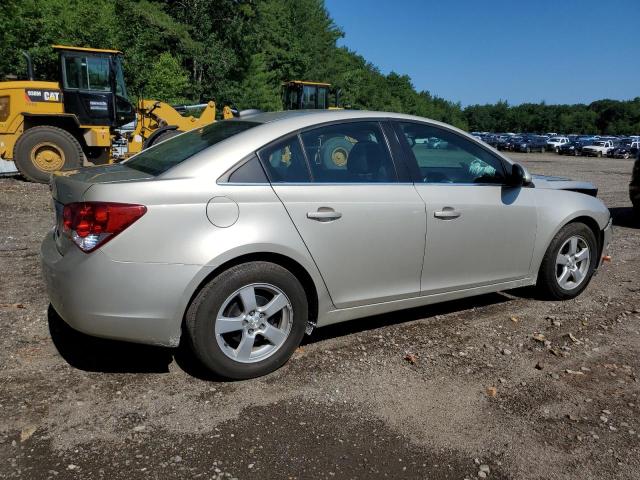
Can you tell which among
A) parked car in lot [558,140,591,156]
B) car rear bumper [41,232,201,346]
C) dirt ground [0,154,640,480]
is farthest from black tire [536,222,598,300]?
parked car in lot [558,140,591,156]

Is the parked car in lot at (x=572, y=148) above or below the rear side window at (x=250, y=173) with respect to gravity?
below

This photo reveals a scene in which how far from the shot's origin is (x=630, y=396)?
3.44m

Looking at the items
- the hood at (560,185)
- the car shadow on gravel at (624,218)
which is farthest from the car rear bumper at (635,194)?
the hood at (560,185)

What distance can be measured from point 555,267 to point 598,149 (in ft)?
167

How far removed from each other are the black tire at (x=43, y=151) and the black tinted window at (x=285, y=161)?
1023 centimetres

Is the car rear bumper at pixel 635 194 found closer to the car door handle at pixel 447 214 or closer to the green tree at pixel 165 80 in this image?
the car door handle at pixel 447 214

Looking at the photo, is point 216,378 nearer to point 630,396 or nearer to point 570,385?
point 570,385

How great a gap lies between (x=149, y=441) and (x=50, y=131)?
11634mm

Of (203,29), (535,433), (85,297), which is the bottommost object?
(535,433)

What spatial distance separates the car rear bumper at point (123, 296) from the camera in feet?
10.2

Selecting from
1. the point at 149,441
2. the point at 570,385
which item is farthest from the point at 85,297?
the point at 570,385

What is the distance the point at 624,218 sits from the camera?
10336 mm

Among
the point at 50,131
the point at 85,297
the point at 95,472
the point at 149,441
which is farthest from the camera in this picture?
the point at 50,131

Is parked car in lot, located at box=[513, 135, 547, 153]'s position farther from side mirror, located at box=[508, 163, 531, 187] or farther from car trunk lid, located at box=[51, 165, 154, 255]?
car trunk lid, located at box=[51, 165, 154, 255]
